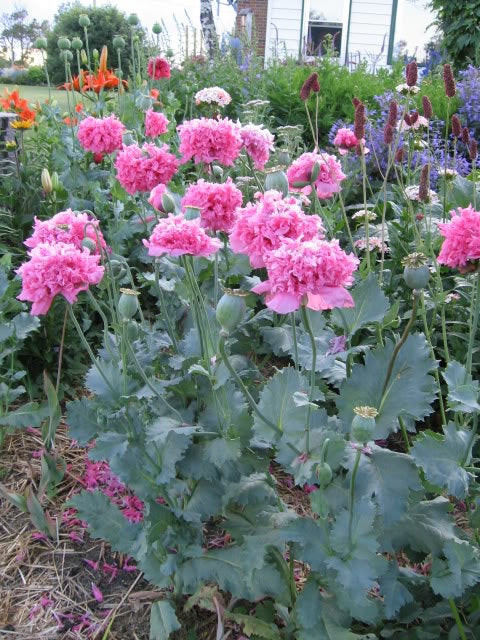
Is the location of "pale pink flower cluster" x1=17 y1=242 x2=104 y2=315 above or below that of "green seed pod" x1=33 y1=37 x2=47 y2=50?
below

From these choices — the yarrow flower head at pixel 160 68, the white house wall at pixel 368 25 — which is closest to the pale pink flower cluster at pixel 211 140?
the yarrow flower head at pixel 160 68

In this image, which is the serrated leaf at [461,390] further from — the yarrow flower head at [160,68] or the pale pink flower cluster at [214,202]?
the yarrow flower head at [160,68]

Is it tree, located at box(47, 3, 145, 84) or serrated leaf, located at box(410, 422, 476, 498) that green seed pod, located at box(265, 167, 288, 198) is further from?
tree, located at box(47, 3, 145, 84)

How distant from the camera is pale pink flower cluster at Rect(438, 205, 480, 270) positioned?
1322mm

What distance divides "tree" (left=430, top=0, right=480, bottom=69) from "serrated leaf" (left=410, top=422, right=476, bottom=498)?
27.5ft

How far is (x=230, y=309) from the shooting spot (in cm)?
124

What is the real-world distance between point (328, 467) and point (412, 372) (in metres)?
0.34

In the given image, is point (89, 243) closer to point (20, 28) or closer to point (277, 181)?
point (277, 181)

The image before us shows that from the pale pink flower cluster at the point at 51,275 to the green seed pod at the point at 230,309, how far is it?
0.32 meters

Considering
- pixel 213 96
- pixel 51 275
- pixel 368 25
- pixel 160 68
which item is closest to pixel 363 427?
pixel 51 275

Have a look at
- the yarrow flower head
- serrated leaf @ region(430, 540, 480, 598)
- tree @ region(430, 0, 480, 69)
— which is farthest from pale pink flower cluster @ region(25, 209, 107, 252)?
tree @ region(430, 0, 480, 69)

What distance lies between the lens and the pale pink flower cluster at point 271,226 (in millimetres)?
1249

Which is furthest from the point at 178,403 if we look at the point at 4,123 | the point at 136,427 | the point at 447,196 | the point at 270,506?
the point at 4,123

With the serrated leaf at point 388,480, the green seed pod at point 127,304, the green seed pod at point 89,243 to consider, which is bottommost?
the serrated leaf at point 388,480
